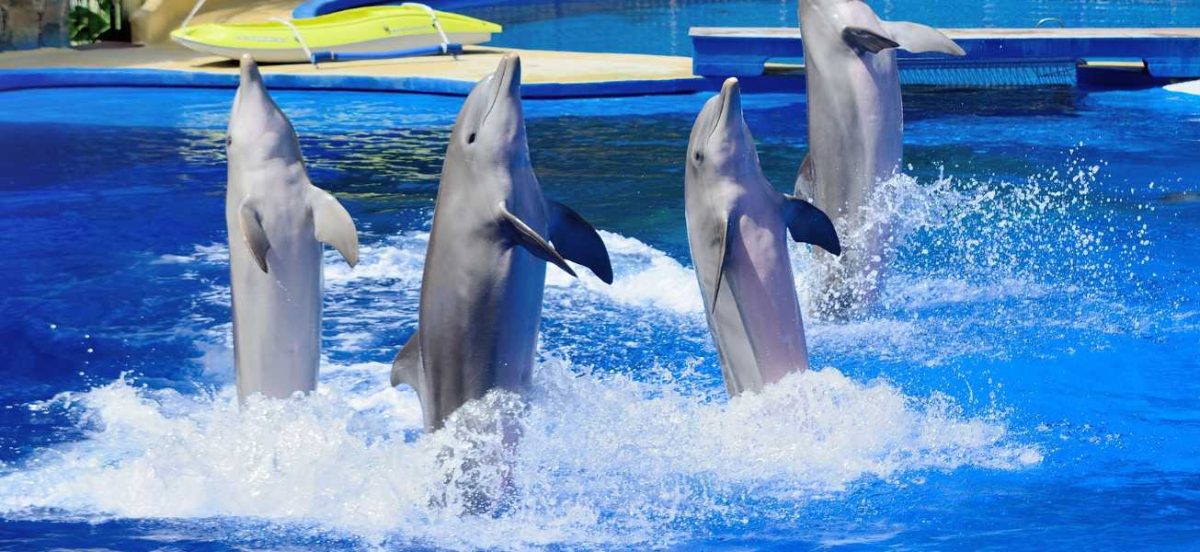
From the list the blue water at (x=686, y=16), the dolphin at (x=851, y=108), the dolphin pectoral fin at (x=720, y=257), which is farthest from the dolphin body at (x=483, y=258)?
the blue water at (x=686, y=16)

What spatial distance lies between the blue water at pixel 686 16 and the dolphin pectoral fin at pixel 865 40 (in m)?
14.3

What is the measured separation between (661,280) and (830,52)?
183 cm

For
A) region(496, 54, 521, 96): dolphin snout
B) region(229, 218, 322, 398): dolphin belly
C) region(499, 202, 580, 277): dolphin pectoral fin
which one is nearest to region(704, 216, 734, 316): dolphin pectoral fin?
region(499, 202, 580, 277): dolphin pectoral fin

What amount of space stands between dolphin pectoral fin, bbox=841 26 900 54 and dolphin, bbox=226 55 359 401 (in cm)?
277

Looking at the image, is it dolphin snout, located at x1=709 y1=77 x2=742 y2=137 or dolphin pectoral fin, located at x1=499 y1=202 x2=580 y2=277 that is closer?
dolphin pectoral fin, located at x1=499 y1=202 x2=580 y2=277

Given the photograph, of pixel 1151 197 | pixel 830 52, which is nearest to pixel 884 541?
pixel 830 52

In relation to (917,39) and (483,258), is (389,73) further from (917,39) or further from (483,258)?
(483,258)

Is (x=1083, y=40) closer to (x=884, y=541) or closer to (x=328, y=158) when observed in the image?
(x=328, y=158)

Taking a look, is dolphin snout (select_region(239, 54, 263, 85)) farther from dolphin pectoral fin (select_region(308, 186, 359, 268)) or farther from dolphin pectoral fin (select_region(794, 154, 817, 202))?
dolphin pectoral fin (select_region(794, 154, 817, 202))

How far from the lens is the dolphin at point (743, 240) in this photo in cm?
523

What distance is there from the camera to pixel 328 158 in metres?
12.5

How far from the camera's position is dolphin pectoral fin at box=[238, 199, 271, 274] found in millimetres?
4859

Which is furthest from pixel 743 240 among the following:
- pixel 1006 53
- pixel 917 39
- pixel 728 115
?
pixel 1006 53

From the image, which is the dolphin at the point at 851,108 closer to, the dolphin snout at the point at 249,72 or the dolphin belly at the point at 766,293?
the dolphin belly at the point at 766,293
